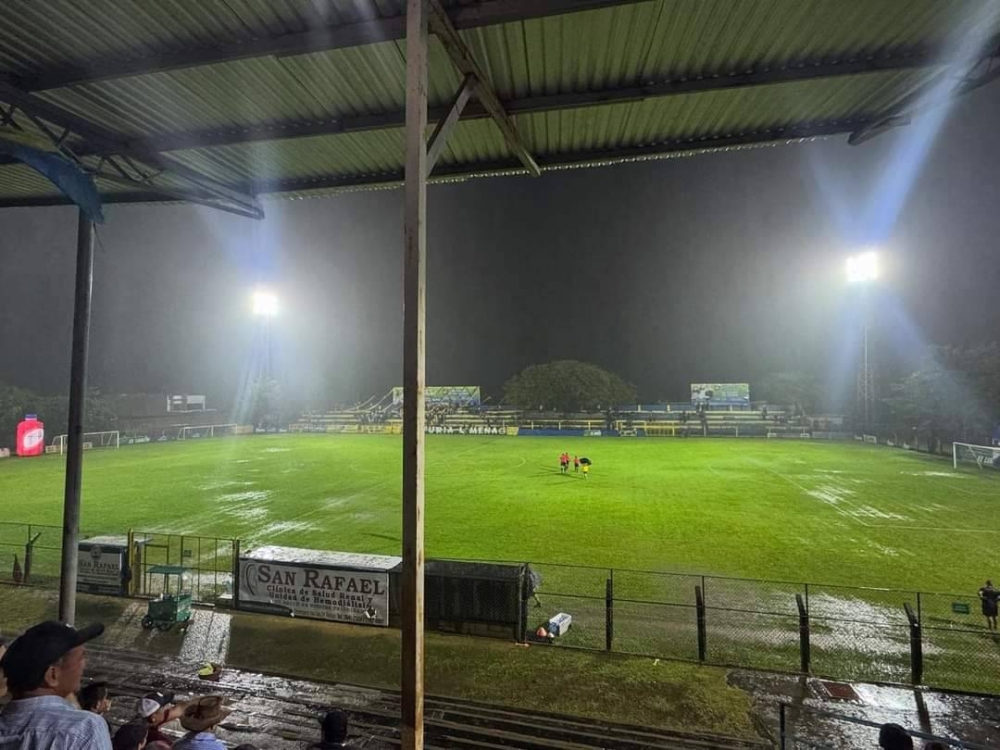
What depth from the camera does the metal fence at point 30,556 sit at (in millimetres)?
13305

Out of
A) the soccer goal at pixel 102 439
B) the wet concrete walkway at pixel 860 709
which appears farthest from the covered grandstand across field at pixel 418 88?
the soccer goal at pixel 102 439

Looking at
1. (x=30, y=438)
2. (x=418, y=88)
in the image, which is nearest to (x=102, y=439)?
(x=30, y=438)

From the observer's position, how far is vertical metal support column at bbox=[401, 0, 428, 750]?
4727mm

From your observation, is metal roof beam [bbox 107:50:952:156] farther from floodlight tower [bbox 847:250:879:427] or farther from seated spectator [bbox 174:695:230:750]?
floodlight tower [bbox 847:250:879:427]

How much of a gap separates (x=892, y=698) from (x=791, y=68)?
9.54 meters

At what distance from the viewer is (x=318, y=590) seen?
11133mm

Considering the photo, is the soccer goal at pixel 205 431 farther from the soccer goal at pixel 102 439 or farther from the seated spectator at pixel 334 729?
the seated spectator at pixel 334 729

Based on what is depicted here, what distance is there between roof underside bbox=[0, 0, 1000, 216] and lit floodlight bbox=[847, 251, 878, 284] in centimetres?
5625

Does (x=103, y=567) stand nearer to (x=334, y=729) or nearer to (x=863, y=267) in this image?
(x=334, y=729)

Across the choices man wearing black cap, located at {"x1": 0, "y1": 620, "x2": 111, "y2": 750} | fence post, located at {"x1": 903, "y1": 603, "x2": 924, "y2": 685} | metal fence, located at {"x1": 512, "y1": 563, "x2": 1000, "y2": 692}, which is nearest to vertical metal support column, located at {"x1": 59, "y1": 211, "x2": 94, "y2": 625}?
man wearing black cap, located at {"x1": 0, "y1": 620, "x2": 111, "y2": 750}

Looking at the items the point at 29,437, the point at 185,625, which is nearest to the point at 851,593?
the point at 185,625

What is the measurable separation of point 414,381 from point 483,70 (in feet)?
15.1

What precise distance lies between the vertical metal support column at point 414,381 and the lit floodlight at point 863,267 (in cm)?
6225

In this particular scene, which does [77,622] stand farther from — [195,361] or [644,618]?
[195,361]
